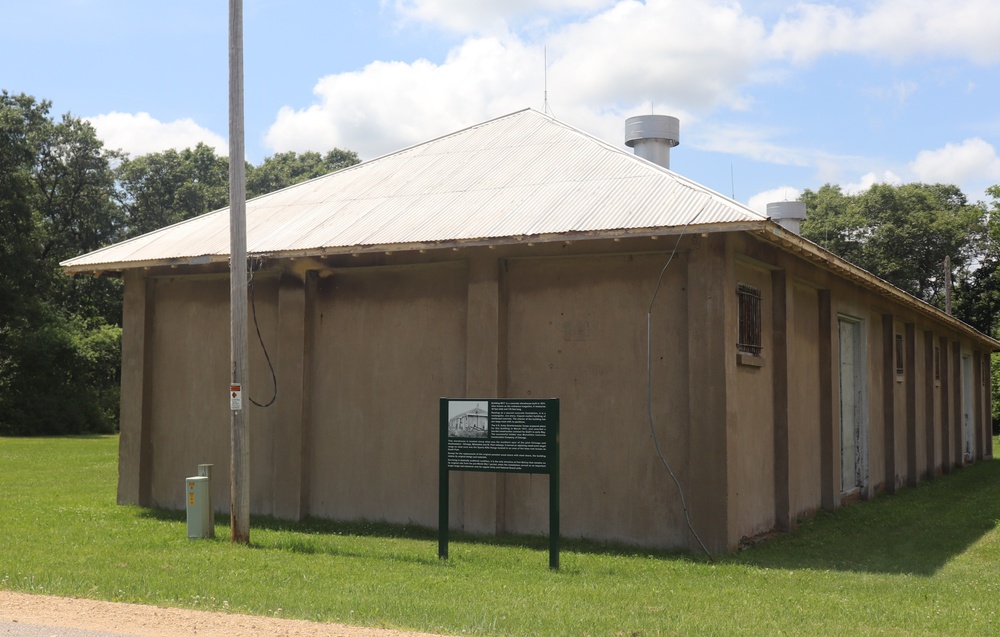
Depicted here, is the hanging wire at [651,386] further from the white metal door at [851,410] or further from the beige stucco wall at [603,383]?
the white metal door at [851,410]

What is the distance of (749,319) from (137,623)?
8532mm

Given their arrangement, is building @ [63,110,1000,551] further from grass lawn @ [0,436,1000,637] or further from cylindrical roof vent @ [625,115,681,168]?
cylindrical roof vent @ [625,115,681,168]

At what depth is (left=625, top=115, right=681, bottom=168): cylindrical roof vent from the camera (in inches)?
675

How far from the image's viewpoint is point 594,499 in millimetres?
13109

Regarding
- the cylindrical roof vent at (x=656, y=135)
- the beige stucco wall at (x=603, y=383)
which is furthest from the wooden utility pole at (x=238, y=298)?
the cylindrical roof vent at (x=656, y=135)

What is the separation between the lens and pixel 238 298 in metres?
12.3

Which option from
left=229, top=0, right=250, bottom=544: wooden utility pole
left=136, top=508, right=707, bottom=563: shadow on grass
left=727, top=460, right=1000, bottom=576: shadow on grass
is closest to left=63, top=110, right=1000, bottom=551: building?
left=136, top=508, right=707, bottom=563: shadow on grass

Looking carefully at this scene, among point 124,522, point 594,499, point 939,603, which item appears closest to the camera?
point 939,603

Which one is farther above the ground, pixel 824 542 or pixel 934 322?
pixel 934 322

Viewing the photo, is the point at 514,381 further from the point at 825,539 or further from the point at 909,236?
the point at 909,236

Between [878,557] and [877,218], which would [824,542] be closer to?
[878,557]

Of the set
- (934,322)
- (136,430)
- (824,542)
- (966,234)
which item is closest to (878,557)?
(824,542)

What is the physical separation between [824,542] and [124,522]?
9.30 metres

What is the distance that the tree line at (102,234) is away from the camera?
42844mm
